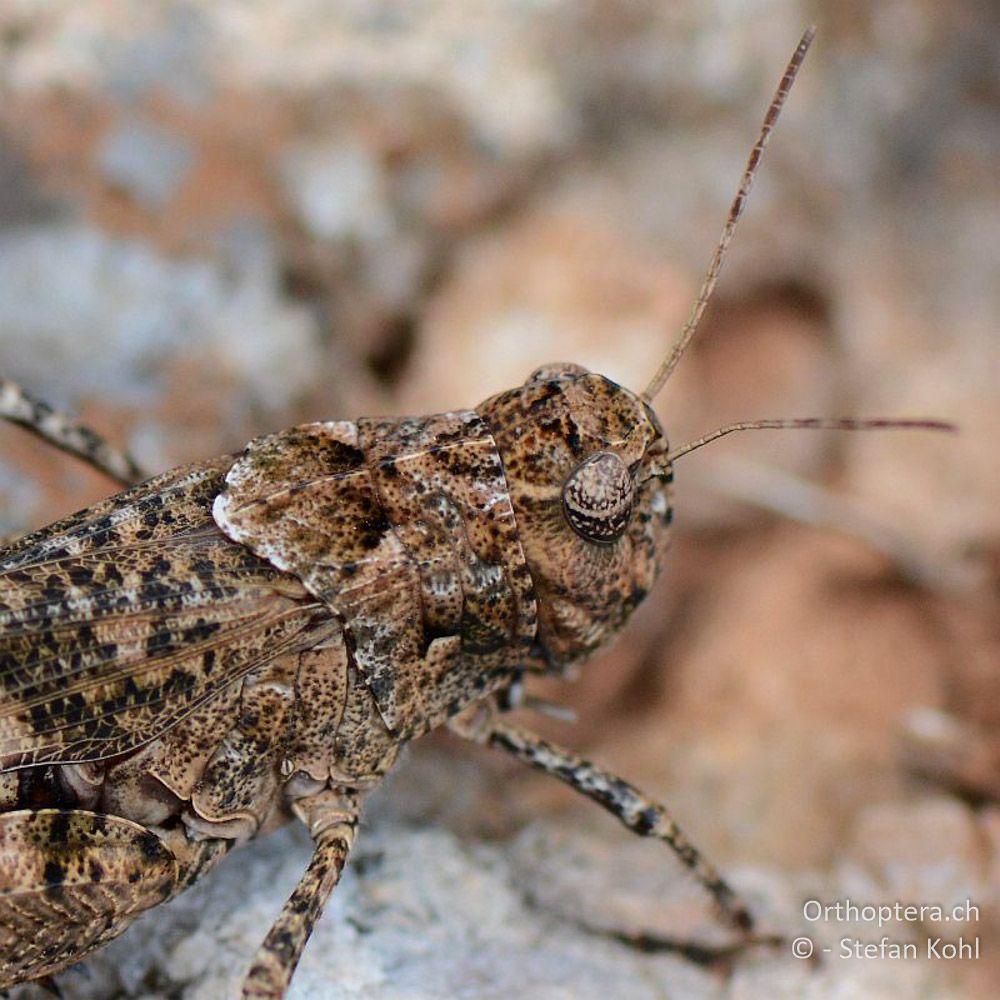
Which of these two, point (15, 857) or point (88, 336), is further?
point (88, 336)

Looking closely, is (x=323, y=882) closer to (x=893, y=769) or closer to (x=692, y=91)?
(x=893, y=769)

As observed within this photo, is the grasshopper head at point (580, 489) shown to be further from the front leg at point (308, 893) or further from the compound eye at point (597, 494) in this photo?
the front leg at point (308, 893)

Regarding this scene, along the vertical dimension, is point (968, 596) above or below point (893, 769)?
above

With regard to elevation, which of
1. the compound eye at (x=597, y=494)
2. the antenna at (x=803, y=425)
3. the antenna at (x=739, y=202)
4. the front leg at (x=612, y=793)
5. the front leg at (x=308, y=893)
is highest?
the antenna at (x=739, y=202)

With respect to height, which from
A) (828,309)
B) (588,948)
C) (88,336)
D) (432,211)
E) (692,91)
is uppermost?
(692,91)

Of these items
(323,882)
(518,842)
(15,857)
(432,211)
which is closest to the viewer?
(15,857)

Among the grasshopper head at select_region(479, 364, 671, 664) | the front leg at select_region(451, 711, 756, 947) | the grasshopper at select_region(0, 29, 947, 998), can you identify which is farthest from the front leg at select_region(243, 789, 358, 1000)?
the grasshopper head at select_region(479, 364, 671, 664)

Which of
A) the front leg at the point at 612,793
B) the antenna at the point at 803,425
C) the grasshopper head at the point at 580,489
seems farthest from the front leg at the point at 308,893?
the antenna at the point at 803,425

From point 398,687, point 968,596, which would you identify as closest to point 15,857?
point 398,687
